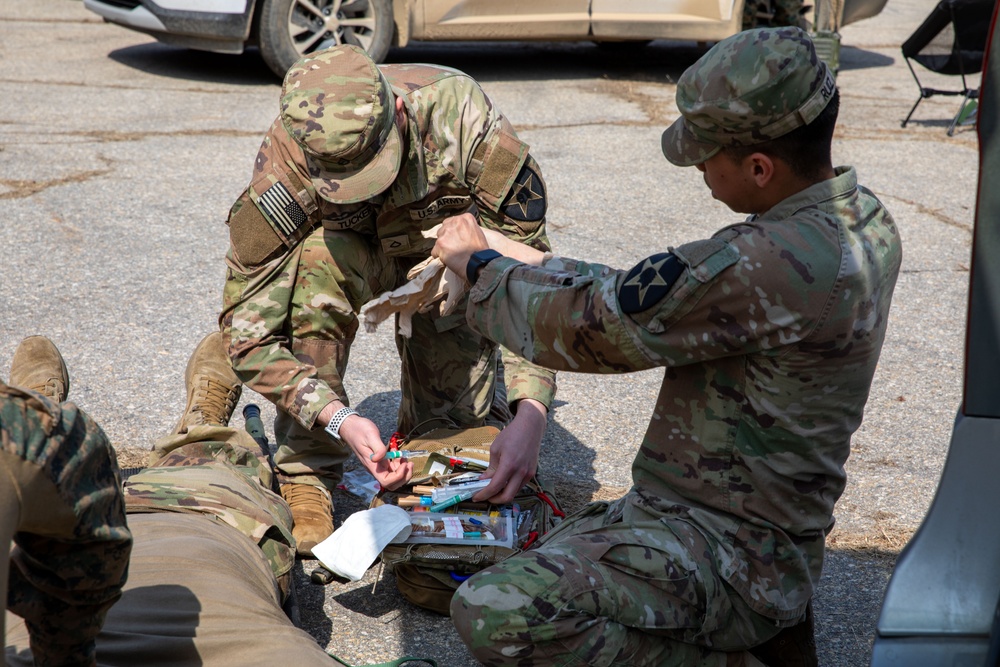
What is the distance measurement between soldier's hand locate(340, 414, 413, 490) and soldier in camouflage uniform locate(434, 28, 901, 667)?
713mm

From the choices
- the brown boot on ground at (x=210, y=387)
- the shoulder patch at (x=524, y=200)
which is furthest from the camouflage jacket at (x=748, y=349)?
the brown boot on ground at (x=210, y=387)

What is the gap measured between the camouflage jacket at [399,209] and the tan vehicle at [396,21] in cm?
463

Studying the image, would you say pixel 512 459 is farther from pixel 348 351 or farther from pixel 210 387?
pixel 210 387

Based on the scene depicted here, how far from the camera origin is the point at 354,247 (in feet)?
10.5

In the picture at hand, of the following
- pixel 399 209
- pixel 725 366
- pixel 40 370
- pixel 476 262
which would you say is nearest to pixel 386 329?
pixel 399 209

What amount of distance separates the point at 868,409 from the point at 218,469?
96.4 inches

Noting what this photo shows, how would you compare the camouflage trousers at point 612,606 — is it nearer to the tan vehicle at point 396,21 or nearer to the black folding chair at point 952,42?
the tan vehicle at point 396,21

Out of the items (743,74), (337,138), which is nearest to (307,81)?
(337,138)

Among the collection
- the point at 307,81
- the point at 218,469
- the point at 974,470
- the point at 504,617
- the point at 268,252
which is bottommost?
the point at 218,469

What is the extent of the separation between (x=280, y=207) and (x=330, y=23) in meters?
5.03

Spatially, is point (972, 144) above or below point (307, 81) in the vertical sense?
below

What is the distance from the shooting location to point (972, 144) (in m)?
7.45

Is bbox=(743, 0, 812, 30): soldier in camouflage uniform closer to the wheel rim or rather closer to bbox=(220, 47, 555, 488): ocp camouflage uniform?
the wheel rim

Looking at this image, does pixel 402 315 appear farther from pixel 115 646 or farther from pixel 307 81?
pixel 115 646
